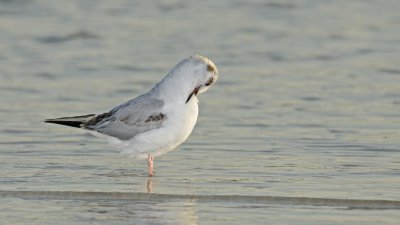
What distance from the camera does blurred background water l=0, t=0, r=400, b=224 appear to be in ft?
31.2

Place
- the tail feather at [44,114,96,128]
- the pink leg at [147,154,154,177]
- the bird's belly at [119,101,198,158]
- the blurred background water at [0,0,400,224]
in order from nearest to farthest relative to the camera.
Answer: the blurred background water at [0,0,400,224]
the bird's belly at [119,101,198,158]
the pink leg at [147,154,154,177]
the tail feather at [44,114,96,128]

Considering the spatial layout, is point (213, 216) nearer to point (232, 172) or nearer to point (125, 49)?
point (232, 172)

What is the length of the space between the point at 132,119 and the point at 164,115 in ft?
1.13

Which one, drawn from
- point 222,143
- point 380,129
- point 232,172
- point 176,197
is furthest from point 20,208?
point 380,129

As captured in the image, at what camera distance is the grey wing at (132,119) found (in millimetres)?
10742

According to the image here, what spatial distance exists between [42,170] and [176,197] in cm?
170

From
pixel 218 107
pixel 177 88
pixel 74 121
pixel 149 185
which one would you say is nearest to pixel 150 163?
pixel 149 185

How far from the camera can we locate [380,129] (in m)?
12.9

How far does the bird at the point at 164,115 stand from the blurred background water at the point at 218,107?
1.04ft

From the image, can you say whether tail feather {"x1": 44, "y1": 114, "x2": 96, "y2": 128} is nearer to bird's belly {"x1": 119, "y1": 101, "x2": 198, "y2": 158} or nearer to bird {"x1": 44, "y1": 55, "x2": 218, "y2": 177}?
bird {"x1": 44, "y1": 55, "x2": 218, "y2": 177}

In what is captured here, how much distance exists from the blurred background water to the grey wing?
1.31ft

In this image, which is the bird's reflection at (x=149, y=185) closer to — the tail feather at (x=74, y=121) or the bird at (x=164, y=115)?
the bird at (x=164, y=115)

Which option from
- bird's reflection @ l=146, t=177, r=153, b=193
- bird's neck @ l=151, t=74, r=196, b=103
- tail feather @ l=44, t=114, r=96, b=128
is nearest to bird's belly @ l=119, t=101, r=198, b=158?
bird's neck @ l=151, t=74, r=196, b=103

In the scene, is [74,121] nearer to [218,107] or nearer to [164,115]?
[164,115]
